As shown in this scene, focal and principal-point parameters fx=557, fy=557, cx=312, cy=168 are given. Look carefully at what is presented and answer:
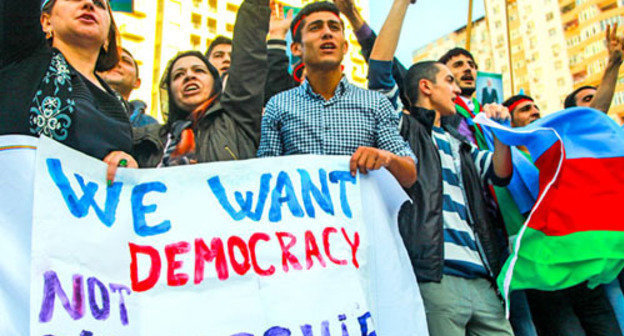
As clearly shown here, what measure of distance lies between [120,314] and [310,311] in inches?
24.1

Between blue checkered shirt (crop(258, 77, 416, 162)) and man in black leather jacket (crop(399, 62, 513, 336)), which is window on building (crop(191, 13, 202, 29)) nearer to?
man in black leather jacket (crop(399, 62, 513, 336))

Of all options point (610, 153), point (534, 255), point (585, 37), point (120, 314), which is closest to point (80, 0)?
point (120, 314)

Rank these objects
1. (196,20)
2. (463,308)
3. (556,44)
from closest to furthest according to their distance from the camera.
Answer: (463,308) < (196,20) < (556,44)

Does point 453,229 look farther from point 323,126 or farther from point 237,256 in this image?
point 237,256

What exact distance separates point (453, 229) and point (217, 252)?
1.19m

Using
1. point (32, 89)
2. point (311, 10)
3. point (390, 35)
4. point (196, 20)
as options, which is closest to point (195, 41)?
point (196, 20)

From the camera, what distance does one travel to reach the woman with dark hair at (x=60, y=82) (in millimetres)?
1787

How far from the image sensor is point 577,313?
289cm

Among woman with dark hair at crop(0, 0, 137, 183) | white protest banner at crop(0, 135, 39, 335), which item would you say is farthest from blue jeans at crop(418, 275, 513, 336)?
white protest banner at crop(0, 135, 39, 335)

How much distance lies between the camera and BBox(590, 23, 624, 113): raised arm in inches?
166

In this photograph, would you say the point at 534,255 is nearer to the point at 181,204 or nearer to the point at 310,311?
the point at 310,311

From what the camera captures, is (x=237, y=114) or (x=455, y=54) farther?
(x=455, y=54)

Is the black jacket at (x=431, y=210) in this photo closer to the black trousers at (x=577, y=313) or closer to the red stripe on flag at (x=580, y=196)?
the red stripe on flag at (x=580, y=196)

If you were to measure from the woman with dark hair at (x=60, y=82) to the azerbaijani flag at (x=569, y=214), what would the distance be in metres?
1.66
